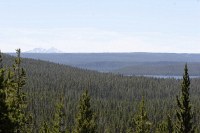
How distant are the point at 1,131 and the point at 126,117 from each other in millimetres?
159774

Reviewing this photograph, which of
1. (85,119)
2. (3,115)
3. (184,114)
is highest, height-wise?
(3,115)

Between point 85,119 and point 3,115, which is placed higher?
point 3,115

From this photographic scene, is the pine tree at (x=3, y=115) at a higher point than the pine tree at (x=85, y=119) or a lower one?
higher

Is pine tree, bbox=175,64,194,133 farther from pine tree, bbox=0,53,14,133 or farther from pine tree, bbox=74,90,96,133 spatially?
pine tree, bbox=0,53,14,133

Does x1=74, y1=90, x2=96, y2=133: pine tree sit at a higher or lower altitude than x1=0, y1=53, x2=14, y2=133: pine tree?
lower

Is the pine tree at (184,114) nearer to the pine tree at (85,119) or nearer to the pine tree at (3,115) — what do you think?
the pine tree at (85,119)

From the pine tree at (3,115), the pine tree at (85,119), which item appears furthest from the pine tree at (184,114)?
the pine tree at (3,115)

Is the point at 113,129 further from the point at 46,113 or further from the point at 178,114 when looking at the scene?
the point at 178,114

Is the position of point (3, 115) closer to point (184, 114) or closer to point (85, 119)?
point (85, 119)

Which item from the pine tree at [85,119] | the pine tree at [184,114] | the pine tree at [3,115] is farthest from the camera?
the pine tree at [85,119]

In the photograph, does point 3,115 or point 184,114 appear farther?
point 184,114

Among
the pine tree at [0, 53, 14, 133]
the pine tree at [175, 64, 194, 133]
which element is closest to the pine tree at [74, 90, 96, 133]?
the pine tree at [175, 64, 194, 133]

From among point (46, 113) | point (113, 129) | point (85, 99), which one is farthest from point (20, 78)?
point (46, 113)

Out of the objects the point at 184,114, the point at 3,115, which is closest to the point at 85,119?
the point at 184,114
